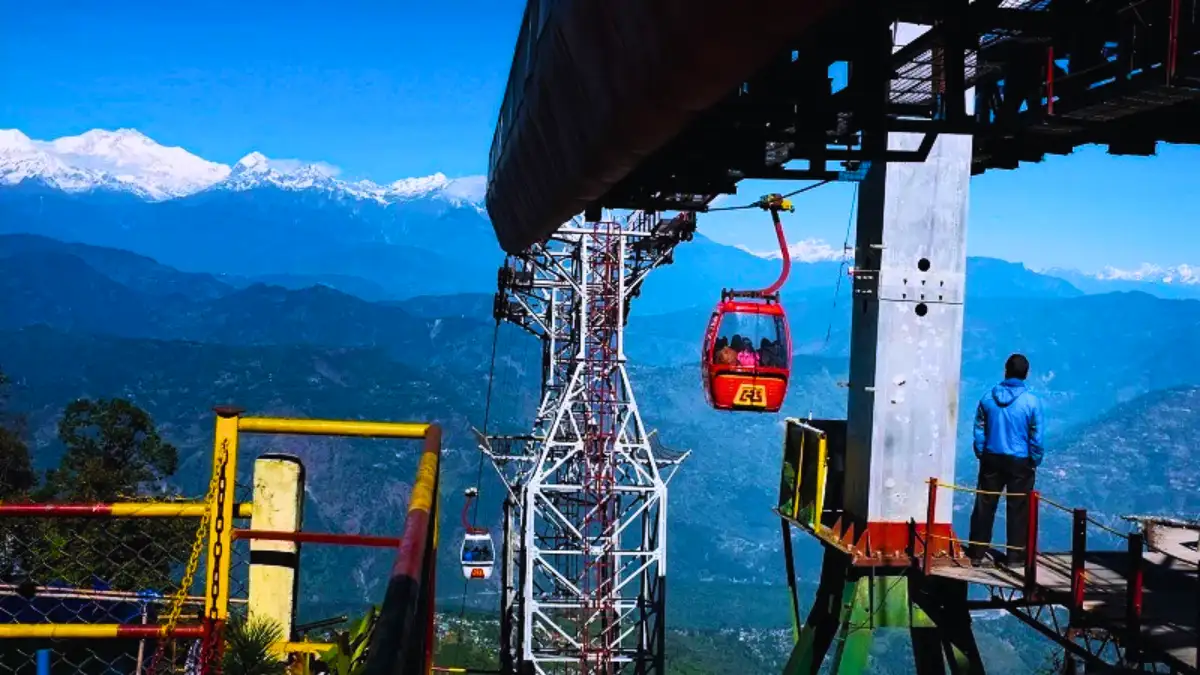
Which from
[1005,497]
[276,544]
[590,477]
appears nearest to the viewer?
[276,544]

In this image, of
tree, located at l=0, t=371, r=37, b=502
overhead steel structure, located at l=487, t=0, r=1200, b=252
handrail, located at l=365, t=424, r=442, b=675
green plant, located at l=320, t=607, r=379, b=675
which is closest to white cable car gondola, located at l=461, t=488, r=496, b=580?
tree, located at l=0, t=371, r=37, b=502

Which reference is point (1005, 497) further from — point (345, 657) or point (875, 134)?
point (345, 657)

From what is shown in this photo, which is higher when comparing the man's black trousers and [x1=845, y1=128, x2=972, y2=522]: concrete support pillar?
[x1=845, y1=128, x2=972, y2=522]: concrete support pillar

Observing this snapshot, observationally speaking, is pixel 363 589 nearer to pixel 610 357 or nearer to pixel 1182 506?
pixel 610 357

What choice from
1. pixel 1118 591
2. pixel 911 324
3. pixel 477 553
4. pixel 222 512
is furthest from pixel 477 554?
pixel 222 512

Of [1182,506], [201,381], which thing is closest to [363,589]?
[201,381]

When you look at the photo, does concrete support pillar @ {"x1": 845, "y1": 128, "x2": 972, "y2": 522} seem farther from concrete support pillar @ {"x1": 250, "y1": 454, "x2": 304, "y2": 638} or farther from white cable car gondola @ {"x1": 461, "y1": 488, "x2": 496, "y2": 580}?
white cable car gondola @ {"x1": 461, "y1": 488, "x2": 496, "y2": 580}
